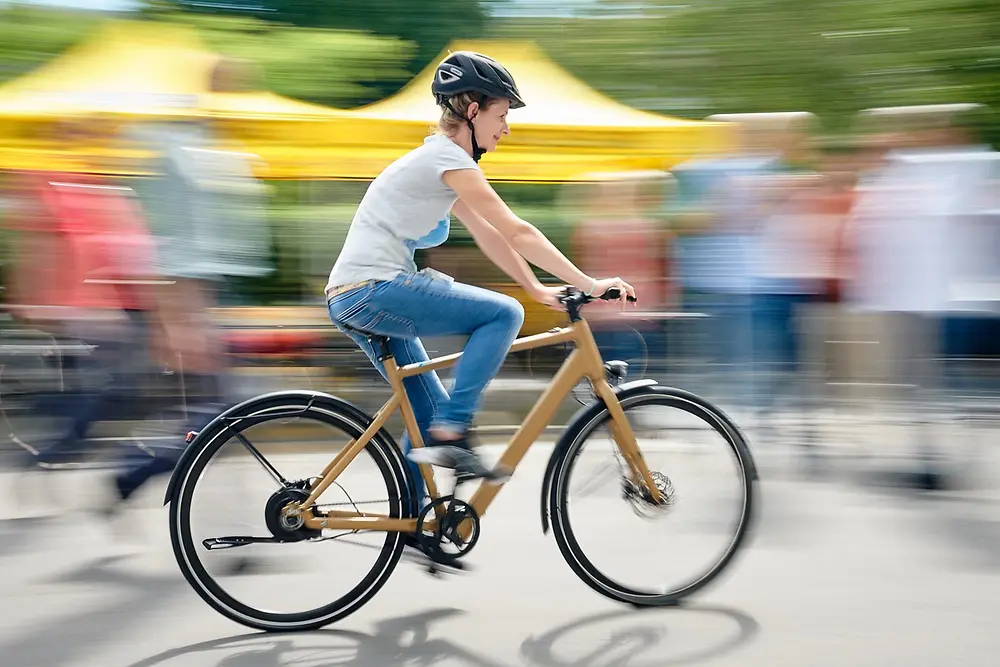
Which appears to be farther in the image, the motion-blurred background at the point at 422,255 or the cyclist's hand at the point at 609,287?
the motion-blurred background at the point at 422,255

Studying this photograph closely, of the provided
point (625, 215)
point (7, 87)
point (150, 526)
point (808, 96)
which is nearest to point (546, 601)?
point (150, 526)

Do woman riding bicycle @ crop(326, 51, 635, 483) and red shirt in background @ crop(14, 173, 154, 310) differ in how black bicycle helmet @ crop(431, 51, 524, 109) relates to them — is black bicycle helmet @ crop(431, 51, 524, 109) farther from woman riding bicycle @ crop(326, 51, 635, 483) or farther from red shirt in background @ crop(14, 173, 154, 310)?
red shirt in background @ crop(14, 173, 154, 310)

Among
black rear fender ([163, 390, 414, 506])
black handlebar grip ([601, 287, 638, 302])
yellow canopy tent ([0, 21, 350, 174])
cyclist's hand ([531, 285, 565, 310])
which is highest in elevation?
yellow canopy tent ([0, 21, 350, 174])

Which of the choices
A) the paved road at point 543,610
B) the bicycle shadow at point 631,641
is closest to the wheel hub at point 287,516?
the paved road at point 543,610

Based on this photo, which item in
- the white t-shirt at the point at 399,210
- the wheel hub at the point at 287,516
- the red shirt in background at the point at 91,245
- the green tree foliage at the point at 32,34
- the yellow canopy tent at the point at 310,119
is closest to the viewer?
the white t-shirt at the point at 399,210

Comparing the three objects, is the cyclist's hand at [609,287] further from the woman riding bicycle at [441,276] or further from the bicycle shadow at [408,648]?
the bicycle shadow at [408,648]

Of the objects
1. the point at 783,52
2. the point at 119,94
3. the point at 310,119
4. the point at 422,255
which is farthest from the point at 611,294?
the point at 783,52

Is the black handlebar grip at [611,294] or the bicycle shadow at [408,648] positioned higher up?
the black handlebar grip at [611,294]

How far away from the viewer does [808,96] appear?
14086 mm

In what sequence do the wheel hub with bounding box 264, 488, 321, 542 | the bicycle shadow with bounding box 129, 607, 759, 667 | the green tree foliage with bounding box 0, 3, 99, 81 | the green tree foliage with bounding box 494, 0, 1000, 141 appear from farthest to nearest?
the green tree foliage with bounding box 494, 0, 1000, 141 < the green tree foliage with bounding box 0, 3, 99, 81 < the wheel hub with bounding box 264, 488, 321, 542 < the bicycle shadow with bounding box 129, 607, 759, 667

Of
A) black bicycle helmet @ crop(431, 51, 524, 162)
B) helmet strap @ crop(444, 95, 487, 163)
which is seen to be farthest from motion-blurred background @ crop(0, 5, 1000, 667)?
black bicycle helmet @ crop(431, 51, 524, 162)

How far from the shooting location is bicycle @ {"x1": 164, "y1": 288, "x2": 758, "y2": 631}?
3635 mm

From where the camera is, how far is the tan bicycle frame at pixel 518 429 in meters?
3.66

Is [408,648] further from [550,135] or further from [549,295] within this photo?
[550,135]
